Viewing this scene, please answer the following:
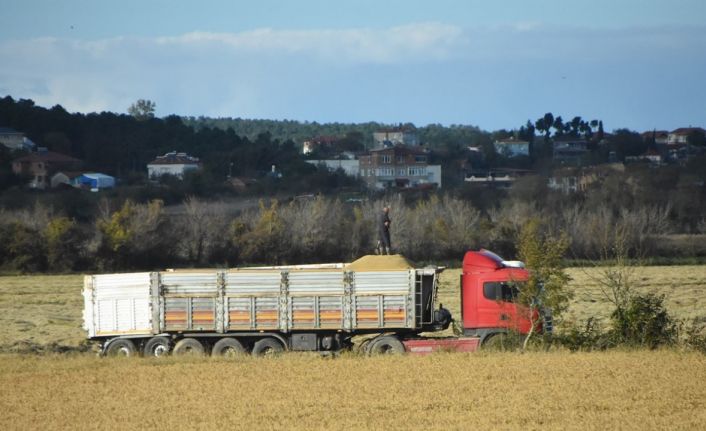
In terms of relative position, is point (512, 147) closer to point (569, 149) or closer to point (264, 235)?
point (569, 149)

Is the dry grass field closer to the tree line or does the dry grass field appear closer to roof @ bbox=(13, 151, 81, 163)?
the tree line

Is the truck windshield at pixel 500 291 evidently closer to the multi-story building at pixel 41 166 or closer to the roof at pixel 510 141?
the multi-story building at pixel 41 166

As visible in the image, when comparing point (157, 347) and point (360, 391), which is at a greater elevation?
point (157, 347)

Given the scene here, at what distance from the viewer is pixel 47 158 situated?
414ft

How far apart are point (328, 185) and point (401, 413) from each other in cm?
10172

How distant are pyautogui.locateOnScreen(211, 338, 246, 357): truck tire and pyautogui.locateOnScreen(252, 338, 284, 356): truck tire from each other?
15.4 inches

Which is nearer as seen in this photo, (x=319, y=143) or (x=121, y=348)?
(x=121, y=348)

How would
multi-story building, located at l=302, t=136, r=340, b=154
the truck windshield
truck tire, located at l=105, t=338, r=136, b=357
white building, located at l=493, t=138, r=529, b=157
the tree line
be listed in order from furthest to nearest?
white building, located at l=493, t=138, r=529, b=157
multi-story building, located at l=302, t=136, r=340, b=154
the tree line
truck tire, located at l=105, t=338, r=136, b=357
the truck windshield

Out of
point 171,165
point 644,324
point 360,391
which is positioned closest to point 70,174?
point 171,165

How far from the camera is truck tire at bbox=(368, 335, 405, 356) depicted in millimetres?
29516

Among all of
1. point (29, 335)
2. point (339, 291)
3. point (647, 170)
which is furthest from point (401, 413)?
point (647, 170)

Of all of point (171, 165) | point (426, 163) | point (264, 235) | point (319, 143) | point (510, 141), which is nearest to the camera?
point (264, 235)

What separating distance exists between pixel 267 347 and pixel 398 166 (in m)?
129

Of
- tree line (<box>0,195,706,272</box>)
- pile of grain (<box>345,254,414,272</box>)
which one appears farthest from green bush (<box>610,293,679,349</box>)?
tree line (<box>0,195,706,272</box>)
